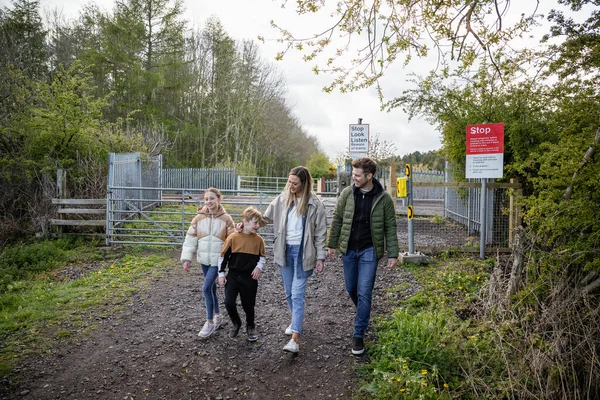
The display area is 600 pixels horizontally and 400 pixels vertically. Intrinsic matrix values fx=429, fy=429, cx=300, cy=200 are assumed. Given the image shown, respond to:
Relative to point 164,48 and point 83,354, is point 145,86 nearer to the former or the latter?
point 164,48

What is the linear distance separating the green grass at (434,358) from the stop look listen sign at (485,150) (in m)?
3.60

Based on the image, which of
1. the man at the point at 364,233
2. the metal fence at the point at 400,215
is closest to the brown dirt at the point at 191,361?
the man at the point at 364,233

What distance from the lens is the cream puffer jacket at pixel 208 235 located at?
186 inches

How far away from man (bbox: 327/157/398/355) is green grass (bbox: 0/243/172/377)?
10.8ft

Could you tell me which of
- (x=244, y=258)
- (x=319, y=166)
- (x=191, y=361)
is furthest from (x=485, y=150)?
(x=319, y=166)

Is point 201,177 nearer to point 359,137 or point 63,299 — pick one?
point 359,137

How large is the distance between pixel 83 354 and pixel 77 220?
691cm

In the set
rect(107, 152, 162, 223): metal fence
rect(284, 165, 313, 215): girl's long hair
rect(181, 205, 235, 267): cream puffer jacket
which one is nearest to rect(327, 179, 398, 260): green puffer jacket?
rect(284, 165, 313, 215): girl's long hair

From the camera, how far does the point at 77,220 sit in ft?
34.7

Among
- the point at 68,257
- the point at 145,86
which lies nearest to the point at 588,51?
the point at 68,257

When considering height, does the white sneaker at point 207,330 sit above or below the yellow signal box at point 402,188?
below

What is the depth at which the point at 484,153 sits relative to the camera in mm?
8266

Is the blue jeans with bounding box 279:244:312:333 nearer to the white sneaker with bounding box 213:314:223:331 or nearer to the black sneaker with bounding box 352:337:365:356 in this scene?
the black sneaker with bounding box 352:337:365:356

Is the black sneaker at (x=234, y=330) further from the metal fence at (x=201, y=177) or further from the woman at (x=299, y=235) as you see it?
the metal fence at (x=201, y=177)
